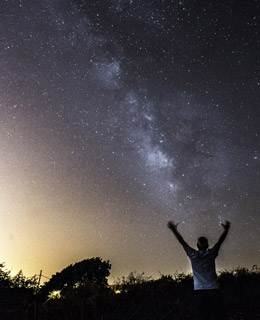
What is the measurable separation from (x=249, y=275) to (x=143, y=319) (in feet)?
17.9

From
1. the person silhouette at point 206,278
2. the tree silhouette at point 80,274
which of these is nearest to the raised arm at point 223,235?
the person silhouette at point 206,278

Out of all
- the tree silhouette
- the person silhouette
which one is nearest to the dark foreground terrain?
the person silhouette

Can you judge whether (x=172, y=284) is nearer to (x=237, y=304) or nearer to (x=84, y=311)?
(x=237, y=304)

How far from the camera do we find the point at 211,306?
4.02 meters

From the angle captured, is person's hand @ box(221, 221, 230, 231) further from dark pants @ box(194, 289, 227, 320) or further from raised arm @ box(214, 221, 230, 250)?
dark pants @ box(194, 289, 227, 320)

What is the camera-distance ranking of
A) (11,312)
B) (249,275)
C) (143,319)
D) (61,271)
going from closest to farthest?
(143,319) → (11,312) → (249,275) → (61,271)

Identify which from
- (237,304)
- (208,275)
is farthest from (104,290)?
(208,275)

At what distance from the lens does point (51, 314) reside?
20.7 ft

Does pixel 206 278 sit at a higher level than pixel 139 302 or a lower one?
higher

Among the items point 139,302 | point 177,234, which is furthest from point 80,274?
point 177,234

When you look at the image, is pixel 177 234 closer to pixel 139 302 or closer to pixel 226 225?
pixel 226 225

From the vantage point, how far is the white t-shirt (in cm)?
418

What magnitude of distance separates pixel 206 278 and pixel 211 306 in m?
0.41

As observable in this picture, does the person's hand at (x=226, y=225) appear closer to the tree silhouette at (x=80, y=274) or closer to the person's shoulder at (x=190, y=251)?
the person's shoulder at (x=190, y=251)
